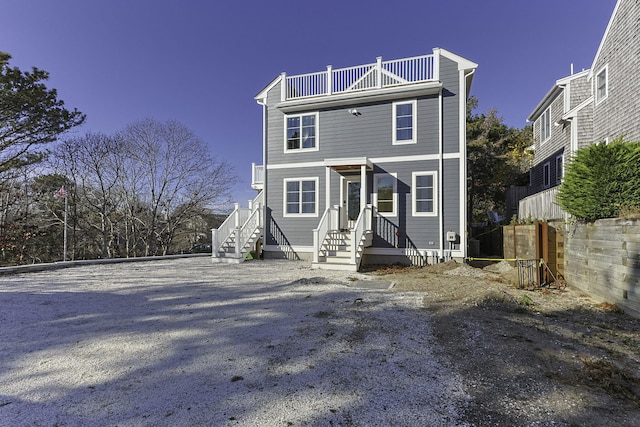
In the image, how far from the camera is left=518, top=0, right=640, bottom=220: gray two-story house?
884cm

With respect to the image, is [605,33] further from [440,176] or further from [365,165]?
[365,165]

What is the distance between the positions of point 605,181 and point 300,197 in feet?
28.6

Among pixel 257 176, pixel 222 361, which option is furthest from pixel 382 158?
pixel 222 361

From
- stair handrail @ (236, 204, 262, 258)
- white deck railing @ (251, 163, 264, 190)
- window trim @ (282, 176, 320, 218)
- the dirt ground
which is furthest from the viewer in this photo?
white deck railing @ (251, 163, 264, 190)

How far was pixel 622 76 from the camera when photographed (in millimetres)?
9258

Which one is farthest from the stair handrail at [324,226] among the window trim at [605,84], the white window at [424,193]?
the window trim at [605,84]

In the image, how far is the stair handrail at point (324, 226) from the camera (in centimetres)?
954

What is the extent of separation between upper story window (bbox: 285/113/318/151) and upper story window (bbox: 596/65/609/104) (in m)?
9.82

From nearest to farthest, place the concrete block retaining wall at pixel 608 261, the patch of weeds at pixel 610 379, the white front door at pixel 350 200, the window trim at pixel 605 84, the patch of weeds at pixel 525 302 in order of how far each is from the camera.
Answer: the patch of weeds at pixel 610 379 < the concrete block retaining wall at pixel 608 261 < the patch of weeds at pixel 525 302 < the window trim at pixel 605 84 < the white front door at pixel 350 200

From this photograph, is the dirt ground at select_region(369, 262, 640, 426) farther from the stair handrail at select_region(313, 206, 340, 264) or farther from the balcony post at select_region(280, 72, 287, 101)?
the balcony post at select_region(280, 72, 287, 101)

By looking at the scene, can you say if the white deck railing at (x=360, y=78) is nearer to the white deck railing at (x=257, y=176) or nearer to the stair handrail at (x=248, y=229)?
the white deck railing at (x=257, y=176)

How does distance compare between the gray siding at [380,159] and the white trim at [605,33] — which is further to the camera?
the gray siding at [380,159]

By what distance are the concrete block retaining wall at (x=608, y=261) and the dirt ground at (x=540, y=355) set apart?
29cm

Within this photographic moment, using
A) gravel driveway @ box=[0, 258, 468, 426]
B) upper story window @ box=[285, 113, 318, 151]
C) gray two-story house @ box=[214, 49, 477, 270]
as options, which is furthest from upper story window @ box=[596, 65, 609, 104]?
gravel driveway @ box=[0, 258, 468, 426]
